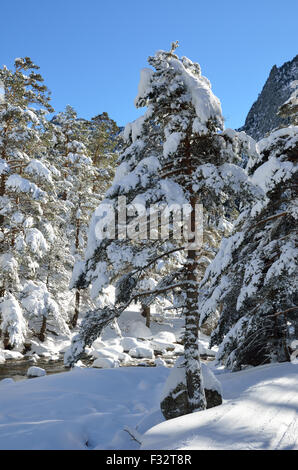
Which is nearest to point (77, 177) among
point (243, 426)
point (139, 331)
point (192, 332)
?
point (139, 331)

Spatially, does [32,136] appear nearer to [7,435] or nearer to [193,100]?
[193,100]

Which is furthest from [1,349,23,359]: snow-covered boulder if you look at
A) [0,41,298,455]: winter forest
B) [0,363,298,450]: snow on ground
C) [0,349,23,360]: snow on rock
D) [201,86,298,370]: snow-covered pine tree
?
[201,86,298,370]: snow-covered pine tree

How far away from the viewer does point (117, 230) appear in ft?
21.9

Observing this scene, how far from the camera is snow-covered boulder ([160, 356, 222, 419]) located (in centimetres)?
683

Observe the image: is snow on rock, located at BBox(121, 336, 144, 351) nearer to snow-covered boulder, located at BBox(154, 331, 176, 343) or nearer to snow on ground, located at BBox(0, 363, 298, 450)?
snow-covered boulder, located at BBox(154, 331, 176, 343)

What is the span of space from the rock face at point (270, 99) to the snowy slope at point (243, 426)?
9188cm

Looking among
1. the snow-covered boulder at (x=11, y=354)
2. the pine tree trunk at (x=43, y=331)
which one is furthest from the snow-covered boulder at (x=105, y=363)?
the pine tree trunk at (x=43, y=331)

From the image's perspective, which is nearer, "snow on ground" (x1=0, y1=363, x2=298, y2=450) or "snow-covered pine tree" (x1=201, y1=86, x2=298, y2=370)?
"snow on ground" (x1=0, y1=363, x2=298, y2=450)

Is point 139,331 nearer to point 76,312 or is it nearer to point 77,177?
point 76,312

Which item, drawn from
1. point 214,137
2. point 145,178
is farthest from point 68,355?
point 214,137

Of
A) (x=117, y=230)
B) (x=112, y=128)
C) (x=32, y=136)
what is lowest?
(x=117, y=230)

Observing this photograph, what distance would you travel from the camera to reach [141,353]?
18828 millimetres

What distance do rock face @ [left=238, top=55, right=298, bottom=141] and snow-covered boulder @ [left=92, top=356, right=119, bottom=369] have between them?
8564 cm

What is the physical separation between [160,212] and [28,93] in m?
13.0
